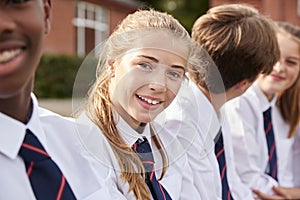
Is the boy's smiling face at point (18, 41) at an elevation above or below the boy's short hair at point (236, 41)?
above

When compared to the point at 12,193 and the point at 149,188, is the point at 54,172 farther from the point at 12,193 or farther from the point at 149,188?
the point at 149,188

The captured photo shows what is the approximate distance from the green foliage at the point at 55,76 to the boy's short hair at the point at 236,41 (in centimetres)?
1038

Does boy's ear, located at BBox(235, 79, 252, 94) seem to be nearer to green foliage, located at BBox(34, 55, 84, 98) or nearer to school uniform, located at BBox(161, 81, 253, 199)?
school uniform, located at BBox(161, 81, 253, 199)

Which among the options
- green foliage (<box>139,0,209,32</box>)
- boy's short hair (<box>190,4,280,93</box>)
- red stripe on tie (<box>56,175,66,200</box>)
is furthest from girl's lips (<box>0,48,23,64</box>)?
green foliage (<box>139,0,209,32</box>)

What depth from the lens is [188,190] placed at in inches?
68.2

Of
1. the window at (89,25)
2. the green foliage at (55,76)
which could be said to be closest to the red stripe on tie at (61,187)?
the green foliage at (55,76)

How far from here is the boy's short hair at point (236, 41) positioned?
1.89m

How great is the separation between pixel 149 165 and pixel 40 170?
1.50 feet

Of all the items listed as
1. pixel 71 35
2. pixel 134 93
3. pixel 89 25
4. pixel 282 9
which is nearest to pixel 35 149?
pixel 134 93

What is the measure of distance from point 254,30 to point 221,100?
31cm

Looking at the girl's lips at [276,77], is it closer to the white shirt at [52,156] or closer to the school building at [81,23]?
the white shirt at [52,156]

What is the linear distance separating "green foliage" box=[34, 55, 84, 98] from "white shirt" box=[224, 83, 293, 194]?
10046 mm

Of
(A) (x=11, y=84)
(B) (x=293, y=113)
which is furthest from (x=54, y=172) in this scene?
(B) (x=293, y=113)

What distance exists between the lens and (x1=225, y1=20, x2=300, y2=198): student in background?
89.7 inches
